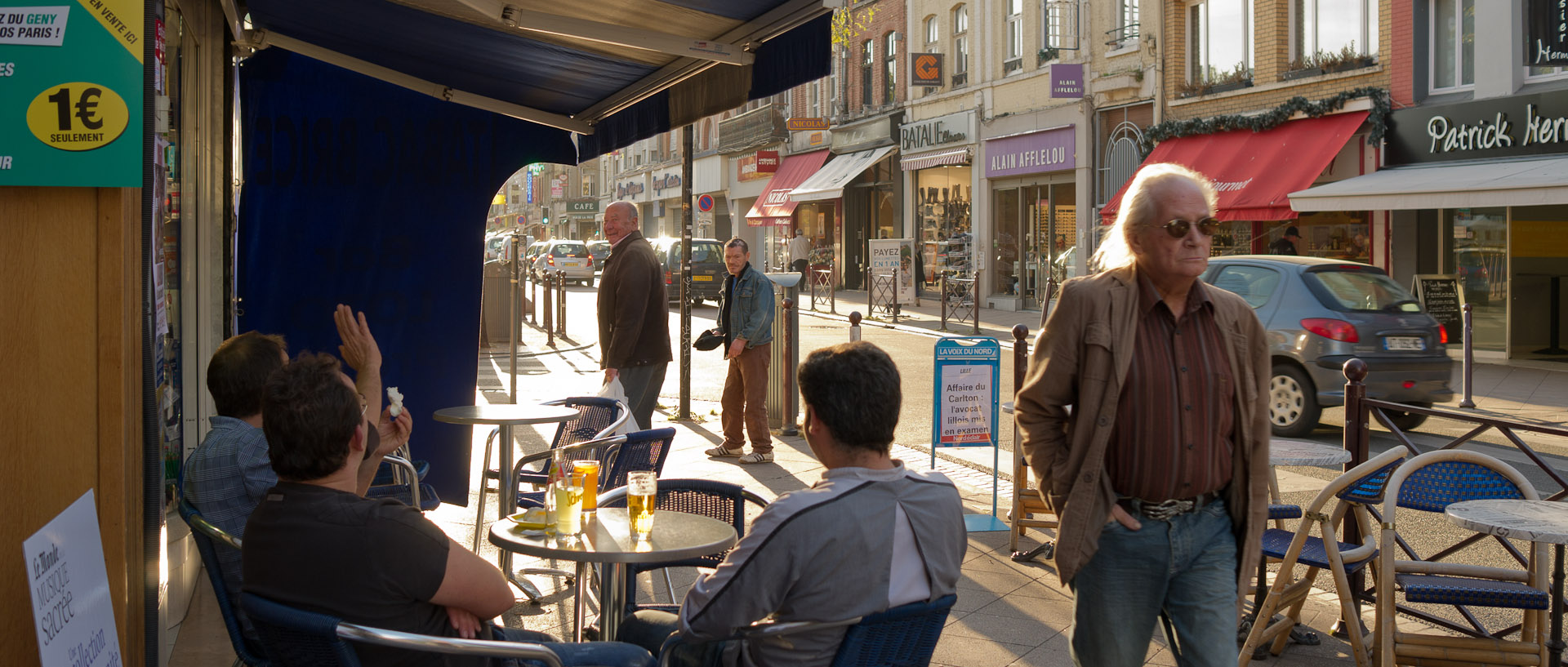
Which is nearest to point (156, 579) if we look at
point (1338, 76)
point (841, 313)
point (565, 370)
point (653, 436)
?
point (653, 436)

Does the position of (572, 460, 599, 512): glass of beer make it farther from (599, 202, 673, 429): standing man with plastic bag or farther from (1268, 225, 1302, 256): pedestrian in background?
(1268, 225, 1302, 256): pedestrian in background

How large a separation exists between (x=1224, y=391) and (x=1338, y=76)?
17.1 m

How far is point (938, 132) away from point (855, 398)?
26454mm

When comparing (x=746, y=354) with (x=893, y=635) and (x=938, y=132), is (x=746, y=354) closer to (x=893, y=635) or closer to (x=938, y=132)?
(x=893, y=635)

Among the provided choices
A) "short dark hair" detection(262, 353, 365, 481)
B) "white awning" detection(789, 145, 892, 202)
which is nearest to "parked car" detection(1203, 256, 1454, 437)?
"short dark hair" detection(262, 353, 365, 481)

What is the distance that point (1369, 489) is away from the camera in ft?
14.7

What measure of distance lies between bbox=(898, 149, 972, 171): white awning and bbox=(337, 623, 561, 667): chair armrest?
82.8ft

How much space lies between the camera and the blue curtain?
6102 mm

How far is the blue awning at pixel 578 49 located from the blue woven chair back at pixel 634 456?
53.2 inches

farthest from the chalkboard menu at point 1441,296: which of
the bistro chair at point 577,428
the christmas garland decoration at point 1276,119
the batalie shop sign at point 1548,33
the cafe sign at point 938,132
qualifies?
the cafe sign at point 938,132

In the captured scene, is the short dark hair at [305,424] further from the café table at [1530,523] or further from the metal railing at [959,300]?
the metal railing at [959,300]

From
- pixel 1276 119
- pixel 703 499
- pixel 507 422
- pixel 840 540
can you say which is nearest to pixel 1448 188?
pixel 1276 119

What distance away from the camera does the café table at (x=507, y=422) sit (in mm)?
5379

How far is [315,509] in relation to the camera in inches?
104
